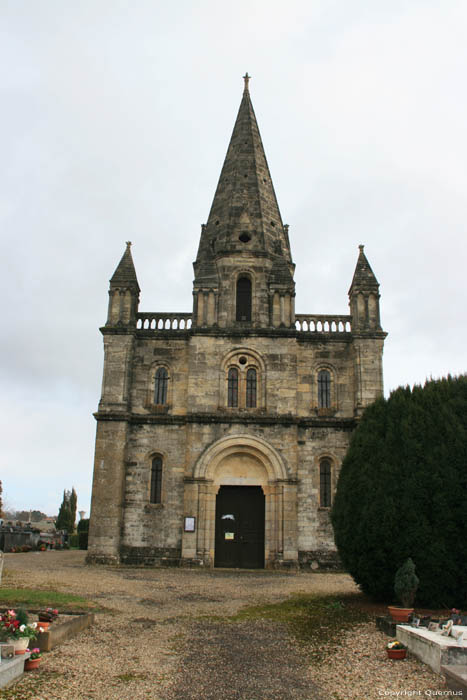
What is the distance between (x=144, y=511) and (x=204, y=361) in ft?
21.5

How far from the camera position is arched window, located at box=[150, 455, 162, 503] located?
24.5m

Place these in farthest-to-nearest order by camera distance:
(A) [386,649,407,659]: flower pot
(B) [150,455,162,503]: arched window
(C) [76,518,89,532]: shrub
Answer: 1. (C) [76,518,89,532]: shrub
2. (B) [150,455,162,503]: arched window
3. (A) [386,649,407,659]: flower pot

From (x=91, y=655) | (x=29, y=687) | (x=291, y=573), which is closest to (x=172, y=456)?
(x=291, y=573)

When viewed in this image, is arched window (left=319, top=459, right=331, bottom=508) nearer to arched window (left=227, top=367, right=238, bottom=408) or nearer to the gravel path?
arched window (left=227, top=367, right=238, bottom=408)

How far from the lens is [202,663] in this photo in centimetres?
850

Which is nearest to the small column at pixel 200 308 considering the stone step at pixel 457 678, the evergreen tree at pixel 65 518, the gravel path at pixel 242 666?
the gravel path at pixel 242 666

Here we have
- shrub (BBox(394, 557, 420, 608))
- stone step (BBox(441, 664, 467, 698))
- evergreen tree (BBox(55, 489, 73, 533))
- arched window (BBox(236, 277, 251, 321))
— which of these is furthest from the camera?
evergreen tree (BBox(55, 489, 73, 533))

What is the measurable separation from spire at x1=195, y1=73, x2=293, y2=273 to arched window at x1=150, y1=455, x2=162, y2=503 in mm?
8850

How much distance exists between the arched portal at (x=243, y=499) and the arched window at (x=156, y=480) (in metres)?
1.49

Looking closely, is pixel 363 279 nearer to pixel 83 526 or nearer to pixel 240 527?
pixel 240 527

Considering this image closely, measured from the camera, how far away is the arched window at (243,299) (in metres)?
26.4

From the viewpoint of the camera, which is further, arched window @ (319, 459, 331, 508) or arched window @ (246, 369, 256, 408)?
arched window @ (246, 369, 256, 408)

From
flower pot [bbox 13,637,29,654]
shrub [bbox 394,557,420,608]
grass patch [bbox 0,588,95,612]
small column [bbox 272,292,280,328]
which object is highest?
small column [bbox 272,292,280,328]

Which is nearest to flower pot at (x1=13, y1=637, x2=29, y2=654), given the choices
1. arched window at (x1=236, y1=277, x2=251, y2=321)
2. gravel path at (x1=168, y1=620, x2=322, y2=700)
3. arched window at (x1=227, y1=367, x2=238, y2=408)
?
gravel path at (x1=168, y1=620, x2=322, y2=700)
